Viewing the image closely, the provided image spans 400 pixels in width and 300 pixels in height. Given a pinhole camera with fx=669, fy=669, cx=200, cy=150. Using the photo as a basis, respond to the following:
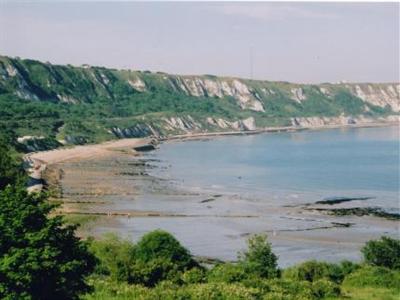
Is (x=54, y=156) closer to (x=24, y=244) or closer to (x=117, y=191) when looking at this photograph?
(x=117, y=191)

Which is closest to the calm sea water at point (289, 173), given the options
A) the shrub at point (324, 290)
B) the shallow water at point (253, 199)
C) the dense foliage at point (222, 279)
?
the shallow water at point (253, 199)

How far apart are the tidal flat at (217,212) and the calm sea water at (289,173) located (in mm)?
500

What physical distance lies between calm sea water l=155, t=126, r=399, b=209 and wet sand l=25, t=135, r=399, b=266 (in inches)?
310

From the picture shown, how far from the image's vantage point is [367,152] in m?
190

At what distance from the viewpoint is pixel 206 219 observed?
79.6 metres

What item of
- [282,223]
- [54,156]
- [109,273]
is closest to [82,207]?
[282,223]

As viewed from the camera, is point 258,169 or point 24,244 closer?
point 24,244

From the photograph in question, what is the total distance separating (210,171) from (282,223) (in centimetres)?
6514

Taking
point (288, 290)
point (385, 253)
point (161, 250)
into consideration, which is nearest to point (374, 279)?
point (288, 290)

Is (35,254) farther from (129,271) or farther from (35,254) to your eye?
(129,271)

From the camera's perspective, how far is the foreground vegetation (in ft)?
63.8

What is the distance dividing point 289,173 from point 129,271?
106 metres

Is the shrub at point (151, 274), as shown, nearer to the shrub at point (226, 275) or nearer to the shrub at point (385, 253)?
the shrub at point (226, 275)

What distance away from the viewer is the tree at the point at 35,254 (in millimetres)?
18656
